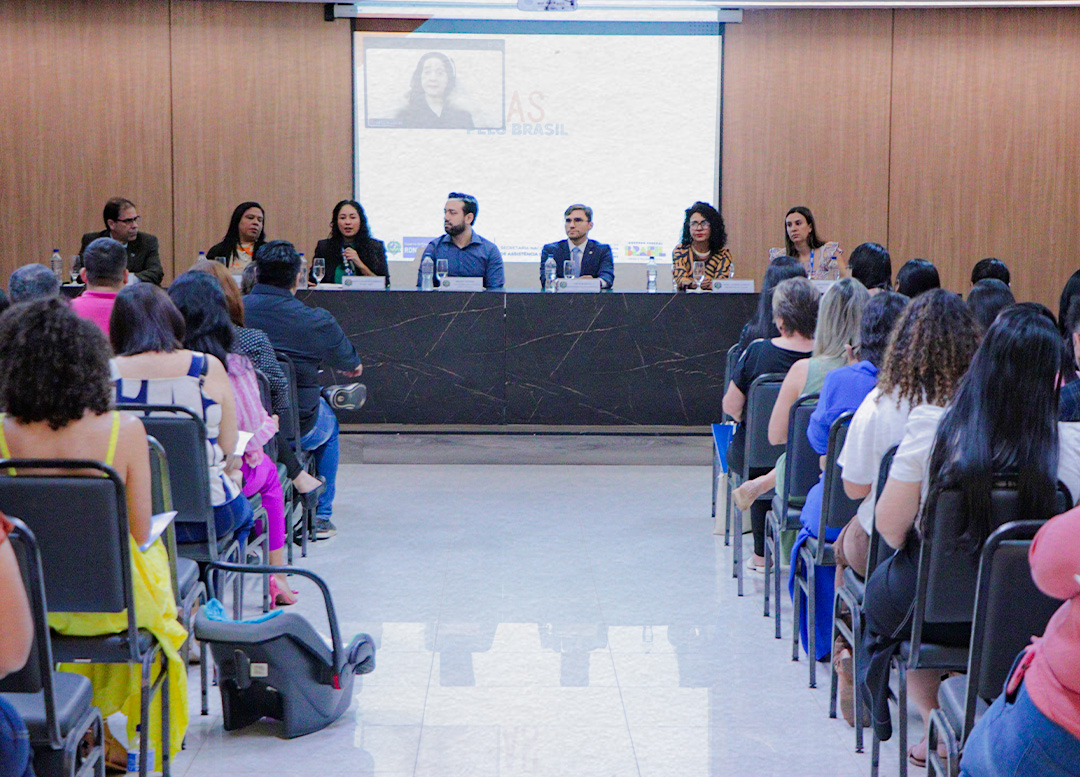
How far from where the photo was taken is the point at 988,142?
899 centimetres

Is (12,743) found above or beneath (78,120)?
beneath

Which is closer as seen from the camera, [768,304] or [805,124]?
[768,304]

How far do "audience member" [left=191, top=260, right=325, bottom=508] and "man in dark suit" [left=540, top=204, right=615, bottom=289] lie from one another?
343 centimetres

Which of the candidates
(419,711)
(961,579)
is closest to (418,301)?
(419,711)

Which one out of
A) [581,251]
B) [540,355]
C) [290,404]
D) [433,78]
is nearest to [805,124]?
[581,251]

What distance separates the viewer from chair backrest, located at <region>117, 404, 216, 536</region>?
9.56 ft

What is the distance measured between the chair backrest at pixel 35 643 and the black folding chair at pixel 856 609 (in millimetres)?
1570

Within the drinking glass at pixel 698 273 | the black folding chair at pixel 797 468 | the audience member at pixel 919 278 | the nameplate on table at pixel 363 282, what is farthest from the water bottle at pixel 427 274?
the black folding chair at pixel 797 468

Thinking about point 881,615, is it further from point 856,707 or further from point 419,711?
point 419,711

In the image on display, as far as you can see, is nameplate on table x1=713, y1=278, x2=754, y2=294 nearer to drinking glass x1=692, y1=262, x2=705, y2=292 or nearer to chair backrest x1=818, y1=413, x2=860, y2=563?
drinking glass x1=692, y1=262, x2=705, y2=292

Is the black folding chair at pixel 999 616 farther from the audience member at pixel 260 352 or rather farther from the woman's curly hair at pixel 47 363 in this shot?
the audience member at pixel 260 352

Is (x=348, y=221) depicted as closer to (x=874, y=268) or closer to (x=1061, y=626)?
(x=874, y=268)

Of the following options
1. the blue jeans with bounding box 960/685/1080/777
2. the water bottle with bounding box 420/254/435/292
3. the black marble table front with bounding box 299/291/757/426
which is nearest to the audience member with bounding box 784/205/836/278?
the black marble table front with bounding box 299/291/757/426

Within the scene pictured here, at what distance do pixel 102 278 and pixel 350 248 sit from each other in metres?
3.17
